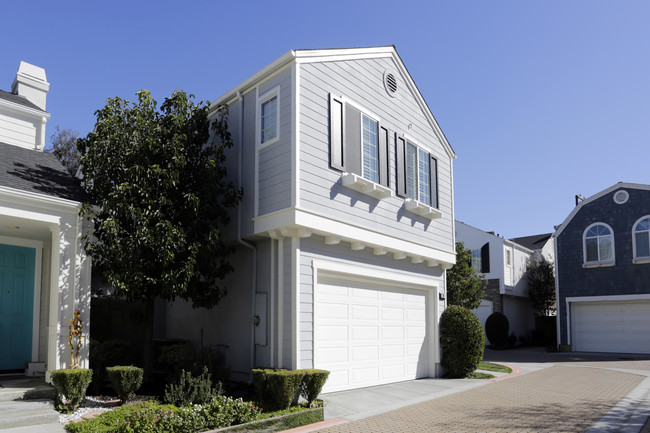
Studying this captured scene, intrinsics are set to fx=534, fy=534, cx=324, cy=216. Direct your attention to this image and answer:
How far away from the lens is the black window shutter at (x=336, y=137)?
1116cm

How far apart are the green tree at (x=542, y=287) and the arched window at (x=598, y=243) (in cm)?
587

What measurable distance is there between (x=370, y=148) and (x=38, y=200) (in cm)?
692

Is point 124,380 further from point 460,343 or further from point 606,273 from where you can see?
point 606,273

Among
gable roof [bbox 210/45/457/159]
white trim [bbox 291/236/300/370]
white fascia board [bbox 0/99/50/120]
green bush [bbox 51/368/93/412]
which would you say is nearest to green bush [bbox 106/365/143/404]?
green bush [bbox 51/368/93/412]

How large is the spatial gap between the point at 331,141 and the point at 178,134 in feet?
10.1

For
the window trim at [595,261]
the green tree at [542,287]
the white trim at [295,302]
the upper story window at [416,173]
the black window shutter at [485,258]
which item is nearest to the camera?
the white trim at [295,302]

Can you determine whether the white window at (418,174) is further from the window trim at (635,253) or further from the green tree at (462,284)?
the window trim at (635,253)

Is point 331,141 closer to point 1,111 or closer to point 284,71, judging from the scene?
point 284,71

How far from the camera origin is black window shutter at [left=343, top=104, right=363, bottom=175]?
1153cm

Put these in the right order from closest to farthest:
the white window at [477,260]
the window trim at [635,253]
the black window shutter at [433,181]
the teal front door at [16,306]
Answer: the teal front door at [16,306] < the black window shutter at [433,181] < the window trim at [635,253] < the white window at [477,260]

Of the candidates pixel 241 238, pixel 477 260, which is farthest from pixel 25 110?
pixel 477 260

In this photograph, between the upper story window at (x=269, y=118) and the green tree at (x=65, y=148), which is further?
the green tree at (x=65, y=148)

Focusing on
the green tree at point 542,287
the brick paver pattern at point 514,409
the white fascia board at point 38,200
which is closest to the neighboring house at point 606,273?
the green tree at point 542,287

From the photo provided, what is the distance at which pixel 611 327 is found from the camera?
2462 cm
